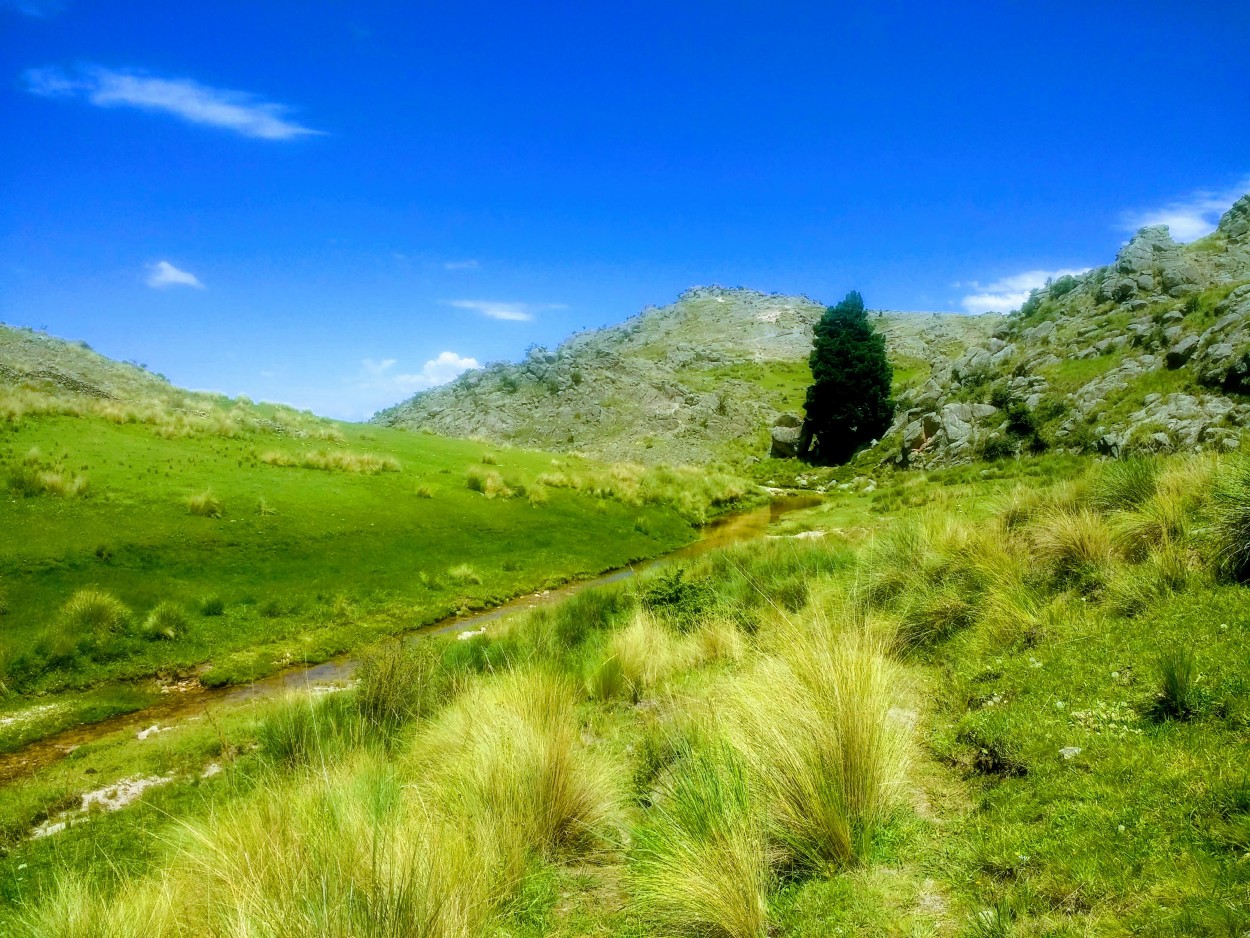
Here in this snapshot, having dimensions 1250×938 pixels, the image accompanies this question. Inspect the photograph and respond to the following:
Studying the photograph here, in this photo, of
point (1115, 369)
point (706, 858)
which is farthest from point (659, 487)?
point (706, 858)

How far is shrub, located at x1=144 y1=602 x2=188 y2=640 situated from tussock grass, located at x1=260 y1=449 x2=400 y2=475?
35.4 feet

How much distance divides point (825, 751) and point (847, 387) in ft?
140

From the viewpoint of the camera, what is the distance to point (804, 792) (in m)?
3.89

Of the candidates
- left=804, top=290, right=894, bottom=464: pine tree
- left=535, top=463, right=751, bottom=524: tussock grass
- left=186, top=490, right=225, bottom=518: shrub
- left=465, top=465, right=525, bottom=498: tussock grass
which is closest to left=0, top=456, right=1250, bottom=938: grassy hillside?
left=186, top=490, right=225, bottom=518: shrub

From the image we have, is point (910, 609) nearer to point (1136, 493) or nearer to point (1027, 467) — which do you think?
point (1136, 493)

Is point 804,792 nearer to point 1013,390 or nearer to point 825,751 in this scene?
point 825,751

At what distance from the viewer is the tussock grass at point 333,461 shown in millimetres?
22703

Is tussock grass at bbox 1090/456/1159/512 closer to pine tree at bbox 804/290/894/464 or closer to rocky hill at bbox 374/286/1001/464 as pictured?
pine tree at bbox 804/290/894/464

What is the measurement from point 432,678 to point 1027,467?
23.1 metres

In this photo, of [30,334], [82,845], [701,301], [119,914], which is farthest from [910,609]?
[701,301]

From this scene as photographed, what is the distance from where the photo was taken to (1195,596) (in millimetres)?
5496

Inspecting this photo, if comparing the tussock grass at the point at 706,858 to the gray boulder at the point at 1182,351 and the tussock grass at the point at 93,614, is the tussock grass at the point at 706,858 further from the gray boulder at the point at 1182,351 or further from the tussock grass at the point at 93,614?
the gray boulder at the point at 1182,351

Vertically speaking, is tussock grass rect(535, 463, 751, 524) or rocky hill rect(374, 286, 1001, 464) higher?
rocky hill rect(374, 286, 1001, 464)

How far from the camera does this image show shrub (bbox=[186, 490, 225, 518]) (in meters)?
16.2
